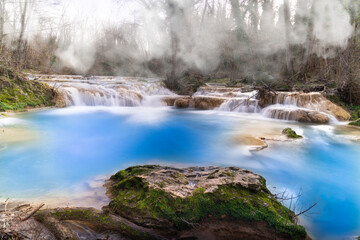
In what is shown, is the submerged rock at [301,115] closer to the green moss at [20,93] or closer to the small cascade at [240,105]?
the small cascade at [240,105]

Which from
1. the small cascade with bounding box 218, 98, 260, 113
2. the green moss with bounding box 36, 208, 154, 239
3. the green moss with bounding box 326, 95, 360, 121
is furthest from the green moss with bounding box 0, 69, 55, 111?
the green moss with bounding box 326, 95, 360, 121

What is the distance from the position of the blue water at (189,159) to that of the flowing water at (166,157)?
0.01 meters

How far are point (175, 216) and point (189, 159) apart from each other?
2.06 metres

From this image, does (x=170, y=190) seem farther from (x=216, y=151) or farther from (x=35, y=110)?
(x=35, y=110)

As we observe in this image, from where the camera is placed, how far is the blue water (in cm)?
249

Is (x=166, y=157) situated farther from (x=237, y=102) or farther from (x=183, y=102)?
(x=183, y=102)

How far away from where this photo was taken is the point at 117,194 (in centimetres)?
226

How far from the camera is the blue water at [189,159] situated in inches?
98.1

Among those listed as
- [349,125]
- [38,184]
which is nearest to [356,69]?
[349,125]

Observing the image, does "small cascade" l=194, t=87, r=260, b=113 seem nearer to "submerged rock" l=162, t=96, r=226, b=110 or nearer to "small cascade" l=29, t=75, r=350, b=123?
"small cascade" l=29, t=75, r=350, b=123

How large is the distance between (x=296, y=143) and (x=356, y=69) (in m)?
5.78

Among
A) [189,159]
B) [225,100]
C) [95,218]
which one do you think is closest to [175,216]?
[95,218]

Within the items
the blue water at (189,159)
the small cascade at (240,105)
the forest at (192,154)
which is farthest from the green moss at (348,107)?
the small cascade at (240,105)

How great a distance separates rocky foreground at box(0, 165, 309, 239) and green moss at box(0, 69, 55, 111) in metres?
7.25
